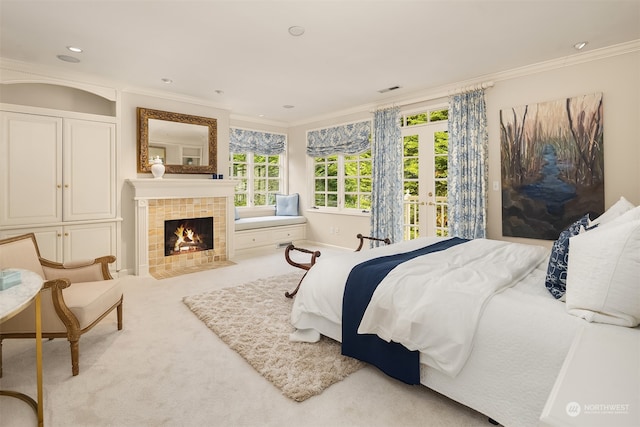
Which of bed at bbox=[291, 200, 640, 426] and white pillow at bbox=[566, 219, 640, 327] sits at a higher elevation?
white pillow at bbox=[566, 219, 640, 327]

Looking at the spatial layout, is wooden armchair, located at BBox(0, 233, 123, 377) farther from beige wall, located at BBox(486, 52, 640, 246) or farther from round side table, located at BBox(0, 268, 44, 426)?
beige wall, located at BBox(486, 52, 640, 246)

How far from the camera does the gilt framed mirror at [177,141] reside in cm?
464

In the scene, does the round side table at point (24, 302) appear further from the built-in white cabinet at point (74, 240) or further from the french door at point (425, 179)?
the french door at point (425, 179)

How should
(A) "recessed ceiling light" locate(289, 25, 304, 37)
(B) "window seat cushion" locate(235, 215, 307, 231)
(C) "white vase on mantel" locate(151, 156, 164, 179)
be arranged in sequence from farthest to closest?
1. (B) "window seat cushion" locate(235, 215, 307, 231)
2. (C) "white vase on mantel" locate(151, 156, 164, 179)
3. (A) "recessed ceiling light" locate(289, 25, 304, 37)

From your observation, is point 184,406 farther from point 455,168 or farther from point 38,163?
point 455,168

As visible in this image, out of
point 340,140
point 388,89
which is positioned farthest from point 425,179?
point 340,140

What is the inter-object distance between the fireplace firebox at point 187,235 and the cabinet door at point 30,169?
1354mm

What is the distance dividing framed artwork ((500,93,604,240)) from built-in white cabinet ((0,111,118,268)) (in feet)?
17.0

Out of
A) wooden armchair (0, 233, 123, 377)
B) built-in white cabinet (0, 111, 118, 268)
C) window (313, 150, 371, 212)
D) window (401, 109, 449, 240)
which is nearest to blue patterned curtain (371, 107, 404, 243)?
window (401, 109, 449, 240)

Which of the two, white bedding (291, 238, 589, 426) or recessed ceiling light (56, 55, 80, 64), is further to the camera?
recessed ceiling light (56, 55, 80, 64)

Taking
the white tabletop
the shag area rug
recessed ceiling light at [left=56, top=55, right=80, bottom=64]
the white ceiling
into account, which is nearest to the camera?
the white tabletop

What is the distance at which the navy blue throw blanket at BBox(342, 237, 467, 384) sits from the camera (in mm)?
1864

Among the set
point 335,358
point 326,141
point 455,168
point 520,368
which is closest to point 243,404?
point 335,358

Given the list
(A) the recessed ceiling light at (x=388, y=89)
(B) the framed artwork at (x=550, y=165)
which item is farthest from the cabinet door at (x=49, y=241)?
(B) the framed artwork at (x=550, y=165)
